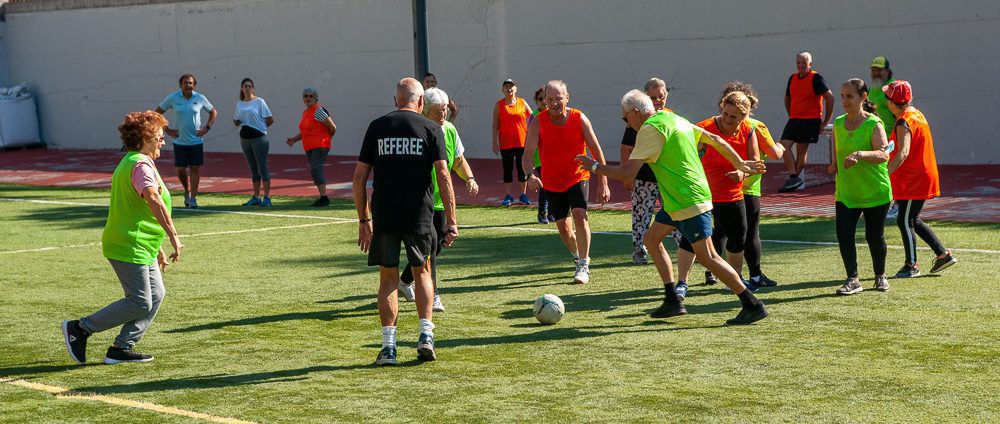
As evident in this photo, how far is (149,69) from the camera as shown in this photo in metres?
32.3

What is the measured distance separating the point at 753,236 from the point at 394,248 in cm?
370

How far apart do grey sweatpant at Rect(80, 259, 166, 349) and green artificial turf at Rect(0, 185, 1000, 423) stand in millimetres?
249

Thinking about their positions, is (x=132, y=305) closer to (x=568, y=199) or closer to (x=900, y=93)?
(x=568, y=199)

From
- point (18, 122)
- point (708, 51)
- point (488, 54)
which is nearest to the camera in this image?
point (708, 51)

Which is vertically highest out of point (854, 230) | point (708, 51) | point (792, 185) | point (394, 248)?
point (708, 51)

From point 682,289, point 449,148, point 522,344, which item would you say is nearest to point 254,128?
point 449,148

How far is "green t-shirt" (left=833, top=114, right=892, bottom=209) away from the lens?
9625 mm

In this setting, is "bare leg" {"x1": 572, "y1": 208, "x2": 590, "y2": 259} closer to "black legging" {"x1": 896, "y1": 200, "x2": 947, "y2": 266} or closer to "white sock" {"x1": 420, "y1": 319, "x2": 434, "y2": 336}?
"black legging" {"x1": 896, "y1": 200, "x2": 947, "y2": 266}

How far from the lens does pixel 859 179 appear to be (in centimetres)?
968

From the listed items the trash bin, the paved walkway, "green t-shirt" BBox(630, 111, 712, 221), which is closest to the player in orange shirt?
"green t-shirt" BBox(630, 111, 712, 221)

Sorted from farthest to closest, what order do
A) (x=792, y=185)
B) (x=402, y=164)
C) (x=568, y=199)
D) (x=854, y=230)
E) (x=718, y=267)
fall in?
(x=792, y=185)
(x=568, y=199)
(x=854, y=230)
(x=718, y=267)
(x=402, y=164)

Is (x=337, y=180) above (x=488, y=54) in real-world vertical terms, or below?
below

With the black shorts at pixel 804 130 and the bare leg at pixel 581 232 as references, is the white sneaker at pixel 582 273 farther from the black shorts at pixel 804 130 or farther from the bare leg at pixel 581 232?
the black shorts at pixel 804 130

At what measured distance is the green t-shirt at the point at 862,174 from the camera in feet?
31.6
